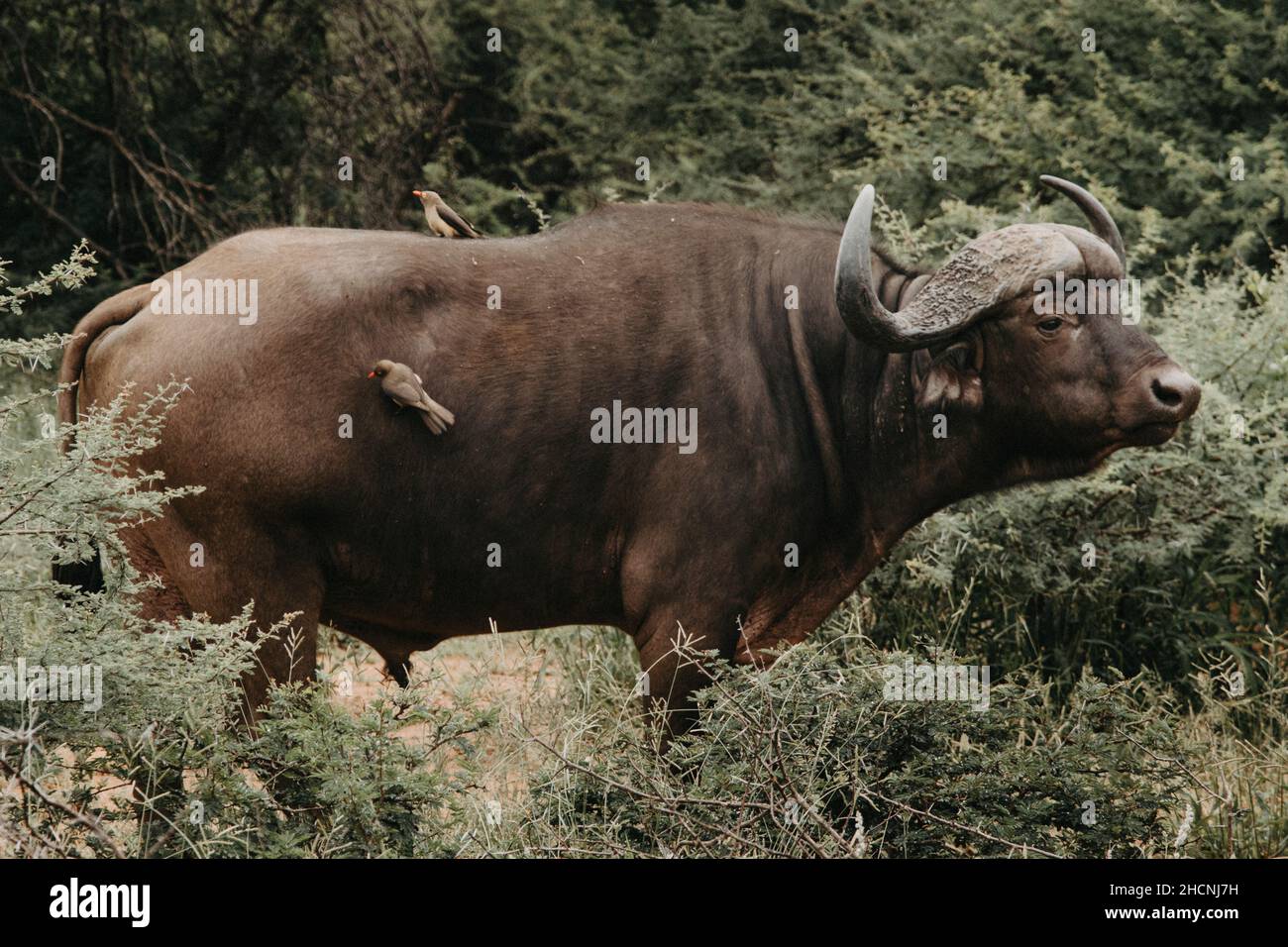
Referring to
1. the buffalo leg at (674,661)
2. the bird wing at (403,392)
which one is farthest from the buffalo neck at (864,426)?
the bird wing at (403,392)

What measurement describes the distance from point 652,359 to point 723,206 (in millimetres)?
899

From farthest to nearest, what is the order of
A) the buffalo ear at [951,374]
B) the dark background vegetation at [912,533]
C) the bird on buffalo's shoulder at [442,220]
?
1. the bird on buffalo's shoulder at [442,220]
2. the buffalo ear at [951,374]
3. the dark background vegetation at [912,533]

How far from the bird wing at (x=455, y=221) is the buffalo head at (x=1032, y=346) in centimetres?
166

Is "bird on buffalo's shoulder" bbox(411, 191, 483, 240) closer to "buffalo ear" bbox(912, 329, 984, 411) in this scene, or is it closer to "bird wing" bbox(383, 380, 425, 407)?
"bird wing" bbox(383, 380, 425, 407)

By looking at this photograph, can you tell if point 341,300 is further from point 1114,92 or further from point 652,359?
point 1114,92

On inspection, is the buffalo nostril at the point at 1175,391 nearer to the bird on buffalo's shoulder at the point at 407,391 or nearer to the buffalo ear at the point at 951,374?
the buffalo ear at the point at 951,374

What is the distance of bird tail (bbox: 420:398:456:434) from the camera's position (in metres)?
4.94

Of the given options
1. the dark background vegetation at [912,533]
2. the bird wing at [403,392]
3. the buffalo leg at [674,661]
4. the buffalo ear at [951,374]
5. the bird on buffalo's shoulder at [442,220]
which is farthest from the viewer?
the bird on buffalo's shoulder at [442,220]

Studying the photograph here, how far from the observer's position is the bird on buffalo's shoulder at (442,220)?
580 centimetres

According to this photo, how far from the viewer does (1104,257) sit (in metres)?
5.39

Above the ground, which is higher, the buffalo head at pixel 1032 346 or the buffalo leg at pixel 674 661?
the buffalo head at pixel 1032 346

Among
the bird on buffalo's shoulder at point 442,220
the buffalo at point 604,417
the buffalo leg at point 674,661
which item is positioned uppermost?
the bird on buffalo's shoulder at point 442,220
